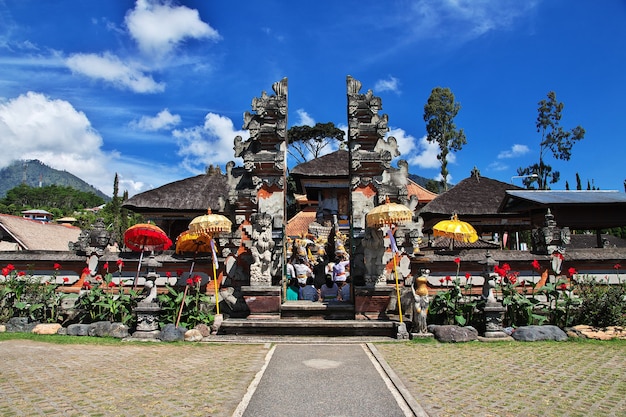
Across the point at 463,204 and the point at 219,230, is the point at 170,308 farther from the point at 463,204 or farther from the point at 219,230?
the point at 463,204

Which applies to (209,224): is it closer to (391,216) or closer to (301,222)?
(391,216)

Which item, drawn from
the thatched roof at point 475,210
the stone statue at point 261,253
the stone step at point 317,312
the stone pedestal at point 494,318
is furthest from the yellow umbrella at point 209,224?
the thatched roof at point 475,210

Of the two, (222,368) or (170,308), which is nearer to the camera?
(222,368)

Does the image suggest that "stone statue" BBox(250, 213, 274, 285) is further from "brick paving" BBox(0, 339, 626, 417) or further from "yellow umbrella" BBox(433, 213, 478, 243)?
"yellow umbrella" BBox(433, 213, 478, 243)

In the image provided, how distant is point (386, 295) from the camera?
9906 millimetres

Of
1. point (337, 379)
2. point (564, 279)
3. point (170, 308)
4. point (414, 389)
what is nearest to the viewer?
point (414, 389)

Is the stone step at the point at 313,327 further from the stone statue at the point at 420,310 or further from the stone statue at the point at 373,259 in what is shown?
the stone statue at the point at 373,259

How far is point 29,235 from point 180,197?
806cm

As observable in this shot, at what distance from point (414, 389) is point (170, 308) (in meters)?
5.95

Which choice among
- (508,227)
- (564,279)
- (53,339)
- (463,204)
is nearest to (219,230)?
(53,339)

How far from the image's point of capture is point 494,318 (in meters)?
8.73

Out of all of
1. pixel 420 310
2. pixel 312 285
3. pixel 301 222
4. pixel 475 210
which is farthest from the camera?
pixel 301 222

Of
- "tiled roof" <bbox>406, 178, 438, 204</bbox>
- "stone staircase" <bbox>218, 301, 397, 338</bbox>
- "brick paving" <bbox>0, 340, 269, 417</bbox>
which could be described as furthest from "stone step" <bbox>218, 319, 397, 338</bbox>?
"tiled roof" <bbox>406, 178, 438, 204</bbox>

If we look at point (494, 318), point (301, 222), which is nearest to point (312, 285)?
point (494, 318)
